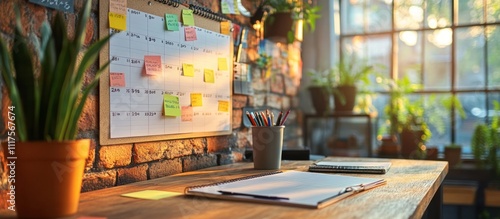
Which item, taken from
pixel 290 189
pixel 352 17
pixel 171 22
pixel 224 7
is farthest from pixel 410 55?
pixel 290 189

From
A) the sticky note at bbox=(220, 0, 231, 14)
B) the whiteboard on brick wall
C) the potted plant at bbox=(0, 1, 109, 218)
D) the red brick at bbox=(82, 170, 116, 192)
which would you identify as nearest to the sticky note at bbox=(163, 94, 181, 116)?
the whiteboard on brick wall

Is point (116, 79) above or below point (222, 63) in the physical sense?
below

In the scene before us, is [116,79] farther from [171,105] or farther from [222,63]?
[222,63]

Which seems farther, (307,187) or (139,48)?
(139,48)

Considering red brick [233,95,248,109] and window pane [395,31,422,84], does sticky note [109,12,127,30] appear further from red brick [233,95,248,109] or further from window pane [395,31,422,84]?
window pane [395,31,422,84]

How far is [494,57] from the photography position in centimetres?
353

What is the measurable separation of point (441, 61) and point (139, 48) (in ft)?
8.98

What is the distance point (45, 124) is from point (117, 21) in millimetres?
658

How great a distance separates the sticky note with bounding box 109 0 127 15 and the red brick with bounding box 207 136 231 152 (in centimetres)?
70

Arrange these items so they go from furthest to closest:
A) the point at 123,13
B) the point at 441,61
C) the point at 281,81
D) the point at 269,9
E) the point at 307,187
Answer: the point at 441,61, the point at 281,81, the point at 269,9, the point at 123,13, the point at 307,187

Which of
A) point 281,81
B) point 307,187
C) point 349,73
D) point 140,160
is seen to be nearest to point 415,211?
point 307,187

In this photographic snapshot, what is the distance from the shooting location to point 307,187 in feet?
4.22

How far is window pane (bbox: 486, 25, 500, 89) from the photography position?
11.6ft

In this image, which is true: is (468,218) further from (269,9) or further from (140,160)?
(140,160)
